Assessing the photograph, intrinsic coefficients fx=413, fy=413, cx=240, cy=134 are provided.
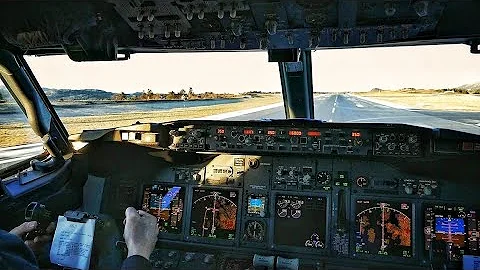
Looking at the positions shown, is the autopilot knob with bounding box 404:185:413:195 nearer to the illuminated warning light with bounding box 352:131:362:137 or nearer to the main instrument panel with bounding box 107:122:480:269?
the main instrument panel with bounding box 107:122:480:269

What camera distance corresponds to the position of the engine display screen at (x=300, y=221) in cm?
323

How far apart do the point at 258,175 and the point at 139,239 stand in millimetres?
2070

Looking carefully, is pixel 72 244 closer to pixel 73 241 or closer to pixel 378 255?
pixel 73 241

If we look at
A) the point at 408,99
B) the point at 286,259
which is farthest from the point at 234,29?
the point at 408,99

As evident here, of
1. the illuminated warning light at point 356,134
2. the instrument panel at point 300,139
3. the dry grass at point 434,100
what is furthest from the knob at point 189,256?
the dry grass at point 434,100

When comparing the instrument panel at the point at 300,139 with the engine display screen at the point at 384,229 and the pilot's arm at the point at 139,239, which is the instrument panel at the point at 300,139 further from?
the pilot's arm at the point at 139,239

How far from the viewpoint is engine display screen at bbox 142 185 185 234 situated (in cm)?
350

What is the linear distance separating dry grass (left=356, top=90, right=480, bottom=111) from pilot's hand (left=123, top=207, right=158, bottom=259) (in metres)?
3.40

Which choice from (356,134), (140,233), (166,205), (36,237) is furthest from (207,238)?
(140,233)

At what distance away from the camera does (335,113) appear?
5.43 meters

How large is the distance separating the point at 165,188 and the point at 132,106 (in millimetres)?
988

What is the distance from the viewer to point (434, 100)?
4.19 metres

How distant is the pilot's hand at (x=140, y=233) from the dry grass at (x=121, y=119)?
6.68 ft

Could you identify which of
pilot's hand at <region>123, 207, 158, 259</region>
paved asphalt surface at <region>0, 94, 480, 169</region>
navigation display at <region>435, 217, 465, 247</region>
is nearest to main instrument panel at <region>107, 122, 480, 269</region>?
navigation display at <region>435, 217, 465, 247</region>
